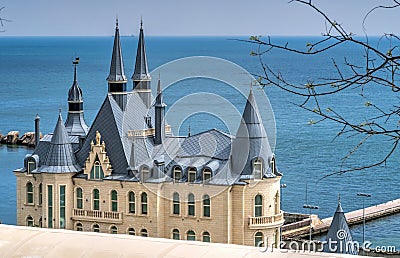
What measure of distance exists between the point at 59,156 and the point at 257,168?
4.25m

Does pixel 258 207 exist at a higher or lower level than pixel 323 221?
higher

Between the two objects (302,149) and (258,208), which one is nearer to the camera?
(258,208)

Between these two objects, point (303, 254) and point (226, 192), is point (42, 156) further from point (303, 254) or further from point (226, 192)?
point (303, 254)

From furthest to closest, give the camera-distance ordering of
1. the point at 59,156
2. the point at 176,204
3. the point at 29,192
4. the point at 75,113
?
the point at 75,113 → the point at 29,192 → the point at 59,156 → the point at 176,204

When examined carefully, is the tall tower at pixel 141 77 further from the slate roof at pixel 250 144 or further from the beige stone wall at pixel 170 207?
the slate roof at pixel 250 144

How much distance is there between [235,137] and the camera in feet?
64.4

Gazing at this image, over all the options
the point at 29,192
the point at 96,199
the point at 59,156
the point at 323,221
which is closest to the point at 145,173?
the point at 96,199

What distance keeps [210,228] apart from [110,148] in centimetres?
333

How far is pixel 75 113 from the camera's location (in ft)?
73.2

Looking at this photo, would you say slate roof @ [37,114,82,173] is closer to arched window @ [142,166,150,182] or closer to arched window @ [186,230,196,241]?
arched window @ [142,166,150,182]

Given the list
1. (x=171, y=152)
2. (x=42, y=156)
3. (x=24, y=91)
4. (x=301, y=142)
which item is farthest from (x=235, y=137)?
(x=24, y=91)

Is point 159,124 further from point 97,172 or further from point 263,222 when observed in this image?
point 263,222

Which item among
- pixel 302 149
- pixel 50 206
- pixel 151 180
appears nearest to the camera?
pixel 151 180

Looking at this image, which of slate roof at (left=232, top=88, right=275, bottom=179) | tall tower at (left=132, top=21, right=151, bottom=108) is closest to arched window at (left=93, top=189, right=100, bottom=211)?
tall tower at (left=132, top=21, right=151, bottom=108)
